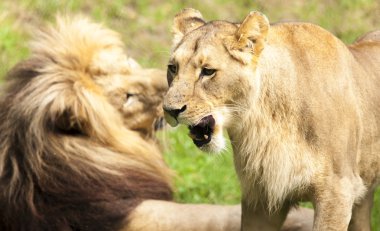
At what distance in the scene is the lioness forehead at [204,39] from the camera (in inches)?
152

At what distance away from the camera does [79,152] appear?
570 cm

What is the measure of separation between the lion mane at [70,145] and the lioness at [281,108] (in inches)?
53.5

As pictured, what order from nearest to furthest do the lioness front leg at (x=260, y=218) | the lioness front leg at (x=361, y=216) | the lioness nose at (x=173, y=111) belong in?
1. the lioness nose at (x=173, y=111)
2. the lioness front leg at (x=260, y=218)
3. the lioness front leg at (x=361, y=216)

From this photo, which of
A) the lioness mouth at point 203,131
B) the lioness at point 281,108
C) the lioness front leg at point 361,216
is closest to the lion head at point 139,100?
the lioness front leg at point 361,216

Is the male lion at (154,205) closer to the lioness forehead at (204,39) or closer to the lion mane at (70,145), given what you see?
the lion mane at (70,145)

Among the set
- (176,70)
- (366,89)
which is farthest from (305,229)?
(176,70)

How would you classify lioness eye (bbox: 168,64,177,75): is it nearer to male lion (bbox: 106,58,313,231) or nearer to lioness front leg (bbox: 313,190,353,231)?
lioness front leg (bbox: 313,190,353,231)

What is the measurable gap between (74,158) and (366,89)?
1906 millimetres

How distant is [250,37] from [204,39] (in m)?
0.18

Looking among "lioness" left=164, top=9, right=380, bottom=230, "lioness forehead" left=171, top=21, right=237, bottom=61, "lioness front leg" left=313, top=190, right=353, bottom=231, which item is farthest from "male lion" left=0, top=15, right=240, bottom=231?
"lioness forehead" left=171, top=21, right=237, bottom=61

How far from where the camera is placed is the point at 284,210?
4.43 meters

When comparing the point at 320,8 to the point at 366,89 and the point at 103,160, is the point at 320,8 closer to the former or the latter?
the point at 103,160

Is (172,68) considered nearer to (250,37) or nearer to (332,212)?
(250,37)

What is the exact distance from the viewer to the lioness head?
12.4 ft
